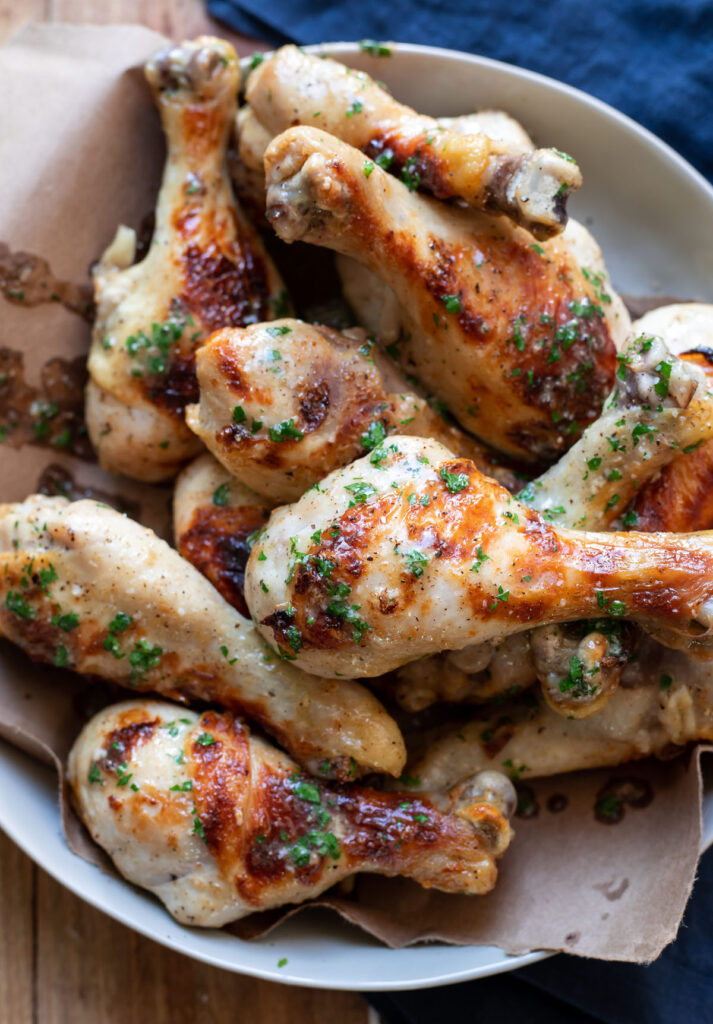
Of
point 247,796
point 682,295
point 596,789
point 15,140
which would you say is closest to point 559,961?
point 596,789

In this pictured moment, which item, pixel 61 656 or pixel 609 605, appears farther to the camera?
pixel 61 656

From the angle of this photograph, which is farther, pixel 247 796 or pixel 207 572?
pixel 207 572

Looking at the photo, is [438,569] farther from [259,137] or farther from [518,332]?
[259,137]

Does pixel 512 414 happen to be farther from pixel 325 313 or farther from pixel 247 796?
pixel 247 796

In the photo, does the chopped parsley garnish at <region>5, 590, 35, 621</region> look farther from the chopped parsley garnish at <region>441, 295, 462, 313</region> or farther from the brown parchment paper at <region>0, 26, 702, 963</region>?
the chopped parsley garnish at <region>441, 295, 462, 313</region>

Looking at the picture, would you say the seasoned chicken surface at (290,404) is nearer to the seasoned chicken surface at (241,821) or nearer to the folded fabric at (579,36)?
the seasoned chicken surface at (241,821)

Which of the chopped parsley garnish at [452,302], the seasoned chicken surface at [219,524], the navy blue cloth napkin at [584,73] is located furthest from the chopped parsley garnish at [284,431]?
the navy blue cloth napkin at [584,73]

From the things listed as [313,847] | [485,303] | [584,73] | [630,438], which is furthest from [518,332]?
[313,847]
